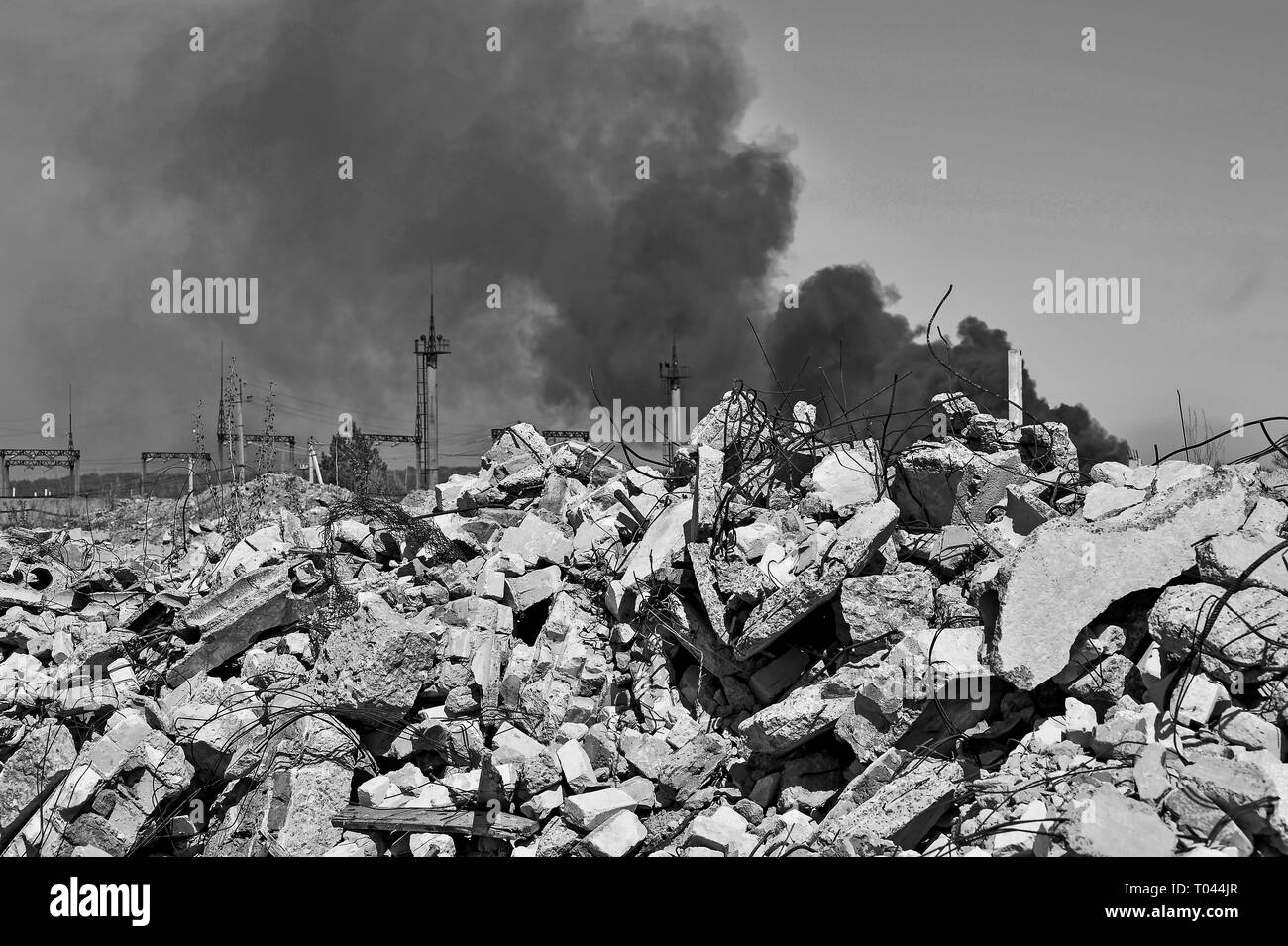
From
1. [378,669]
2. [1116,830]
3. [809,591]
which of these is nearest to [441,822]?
[378,669]

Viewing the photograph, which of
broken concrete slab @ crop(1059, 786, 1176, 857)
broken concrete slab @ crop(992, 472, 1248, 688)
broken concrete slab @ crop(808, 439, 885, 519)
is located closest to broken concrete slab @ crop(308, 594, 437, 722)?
broken concrete slab @ crop(808, 439, 885, 519)

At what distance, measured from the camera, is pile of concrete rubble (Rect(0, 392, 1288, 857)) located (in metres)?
4.00

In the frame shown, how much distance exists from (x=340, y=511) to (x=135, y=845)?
3021 millimetres

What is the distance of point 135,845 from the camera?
16.8 ft

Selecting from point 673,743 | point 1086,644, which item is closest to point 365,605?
point 673,743

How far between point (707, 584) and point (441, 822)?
6.31 ft

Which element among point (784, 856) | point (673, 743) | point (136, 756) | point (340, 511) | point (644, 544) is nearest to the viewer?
point (784, 856)

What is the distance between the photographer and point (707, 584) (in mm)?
5215

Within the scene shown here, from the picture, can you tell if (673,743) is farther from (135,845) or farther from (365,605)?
(135,845)

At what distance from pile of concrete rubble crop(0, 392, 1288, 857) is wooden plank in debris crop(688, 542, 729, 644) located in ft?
0.06

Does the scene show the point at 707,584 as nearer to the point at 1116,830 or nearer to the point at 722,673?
the point at 722,673

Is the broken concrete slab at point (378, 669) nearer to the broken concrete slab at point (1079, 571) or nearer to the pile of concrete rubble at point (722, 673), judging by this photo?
the pile of concrete rubble at point (722, 673)

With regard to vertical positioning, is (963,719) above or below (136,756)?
above

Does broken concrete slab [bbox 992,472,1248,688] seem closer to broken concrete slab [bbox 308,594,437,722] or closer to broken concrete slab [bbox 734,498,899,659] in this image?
broken concrete slab [bbox 734,498,899,659]
